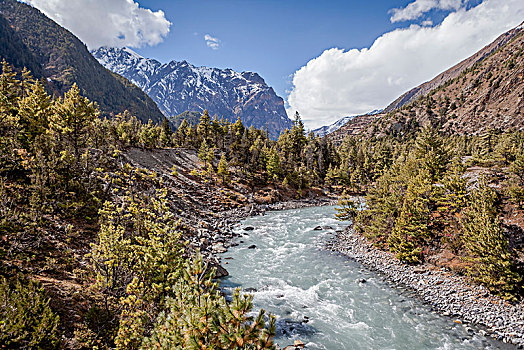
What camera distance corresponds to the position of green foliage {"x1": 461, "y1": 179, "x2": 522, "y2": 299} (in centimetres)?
1784

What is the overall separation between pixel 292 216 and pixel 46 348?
4851 cm

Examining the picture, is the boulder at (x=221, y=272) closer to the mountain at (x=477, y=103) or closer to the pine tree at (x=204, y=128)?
the pine tree at (x=204, y=128)

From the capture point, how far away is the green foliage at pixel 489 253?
17.8 metres

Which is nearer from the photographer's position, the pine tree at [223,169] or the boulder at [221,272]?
the boulder at [221,272]

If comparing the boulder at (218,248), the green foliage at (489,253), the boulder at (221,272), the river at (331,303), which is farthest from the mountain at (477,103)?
the boulder at (221,272)

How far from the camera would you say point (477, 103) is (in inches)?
5645

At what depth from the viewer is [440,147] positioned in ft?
123

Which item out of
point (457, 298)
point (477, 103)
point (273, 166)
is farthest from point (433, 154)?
point (477, 103)

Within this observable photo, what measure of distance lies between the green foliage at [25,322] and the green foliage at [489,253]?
26.7 m

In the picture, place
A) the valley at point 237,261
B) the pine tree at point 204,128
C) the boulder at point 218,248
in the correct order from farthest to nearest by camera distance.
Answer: the pine tree at point 204,128
the boulder at point 218,248
the valley at point 237,261

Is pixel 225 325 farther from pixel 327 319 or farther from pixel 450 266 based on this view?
pixel 450 266

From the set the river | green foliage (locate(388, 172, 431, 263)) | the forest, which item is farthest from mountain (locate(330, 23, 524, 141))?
the river

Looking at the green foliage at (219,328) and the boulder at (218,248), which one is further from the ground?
the green foliage at (219,328)

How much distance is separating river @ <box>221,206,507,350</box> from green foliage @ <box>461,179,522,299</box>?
4.69 meters
